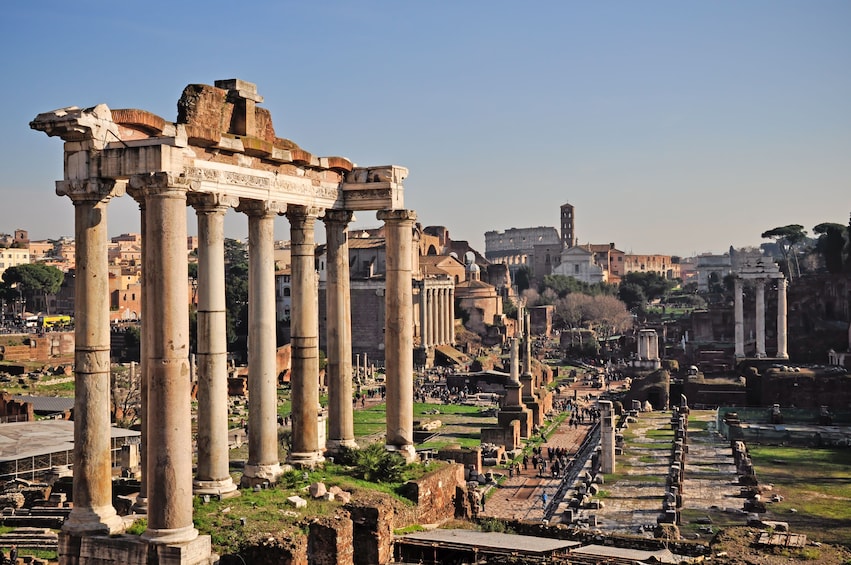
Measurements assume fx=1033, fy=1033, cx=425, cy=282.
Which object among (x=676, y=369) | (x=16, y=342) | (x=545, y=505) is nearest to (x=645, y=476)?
(x=545, y=505)

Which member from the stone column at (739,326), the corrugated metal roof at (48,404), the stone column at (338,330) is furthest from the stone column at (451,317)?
the stone column at (338,330)

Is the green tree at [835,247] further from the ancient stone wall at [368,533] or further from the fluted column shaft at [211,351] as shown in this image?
the fluted column shaft at [211,351]

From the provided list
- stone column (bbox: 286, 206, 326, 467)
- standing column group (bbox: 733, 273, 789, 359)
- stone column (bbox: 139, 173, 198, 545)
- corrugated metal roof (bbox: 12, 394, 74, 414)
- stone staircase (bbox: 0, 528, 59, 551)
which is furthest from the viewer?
standing column group (bbox: 733, 273, 789, 359)

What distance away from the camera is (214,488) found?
14047 millimetres

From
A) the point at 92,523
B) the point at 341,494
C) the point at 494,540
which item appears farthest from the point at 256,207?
the point at 494,540

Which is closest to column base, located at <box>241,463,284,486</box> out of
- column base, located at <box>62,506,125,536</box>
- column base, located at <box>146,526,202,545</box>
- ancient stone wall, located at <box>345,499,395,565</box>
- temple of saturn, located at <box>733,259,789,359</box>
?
ancient stone wall, located at <box>345,499,395,565</box>

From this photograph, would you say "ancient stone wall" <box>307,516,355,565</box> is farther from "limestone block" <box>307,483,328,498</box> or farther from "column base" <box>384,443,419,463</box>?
"column base" <box>384,443,419,463</box>

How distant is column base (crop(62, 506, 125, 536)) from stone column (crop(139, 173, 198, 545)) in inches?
27.5

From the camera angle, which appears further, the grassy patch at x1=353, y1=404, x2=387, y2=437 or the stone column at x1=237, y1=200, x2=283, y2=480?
the grassy patch at x1=353, y1=404, x2=387, y2=437

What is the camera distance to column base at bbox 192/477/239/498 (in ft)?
45.9

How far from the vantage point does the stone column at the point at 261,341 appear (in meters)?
15.1

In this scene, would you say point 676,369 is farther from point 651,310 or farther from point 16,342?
point 651,310

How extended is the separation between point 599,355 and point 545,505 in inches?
2061

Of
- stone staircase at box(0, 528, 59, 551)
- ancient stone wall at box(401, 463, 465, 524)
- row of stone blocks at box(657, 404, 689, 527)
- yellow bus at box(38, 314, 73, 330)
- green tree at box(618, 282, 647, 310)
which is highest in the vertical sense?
green tree at box(618, 282, 647, 310)
